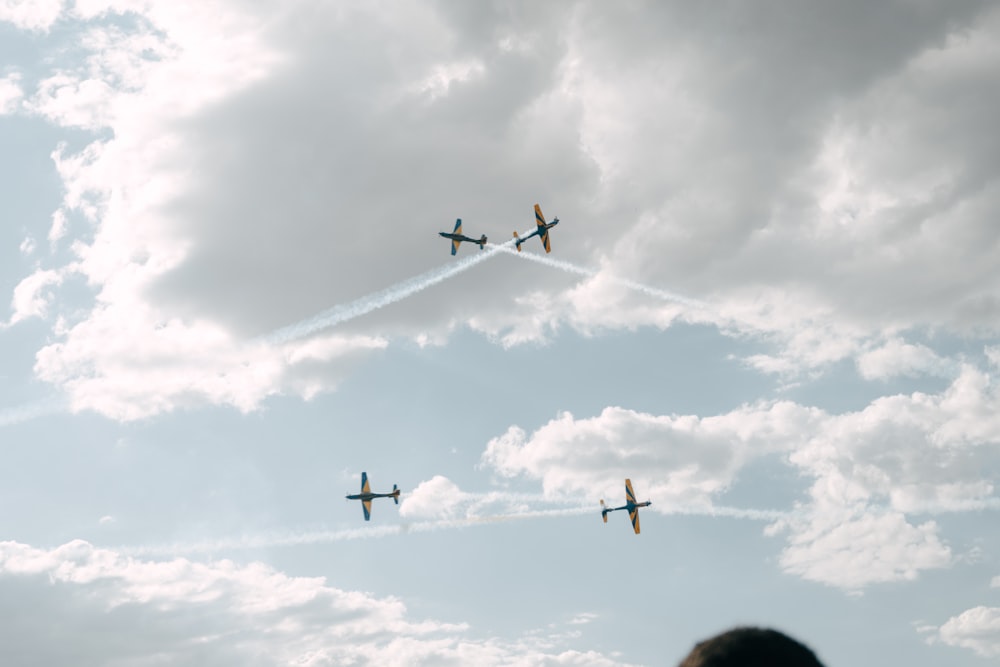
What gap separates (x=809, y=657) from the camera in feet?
31.0

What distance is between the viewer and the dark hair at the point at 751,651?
9.47 m

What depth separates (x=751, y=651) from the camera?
9.65 metres

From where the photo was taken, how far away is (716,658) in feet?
31.0

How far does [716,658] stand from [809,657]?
3.06 ft

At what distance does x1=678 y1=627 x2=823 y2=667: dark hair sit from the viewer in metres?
9.47
